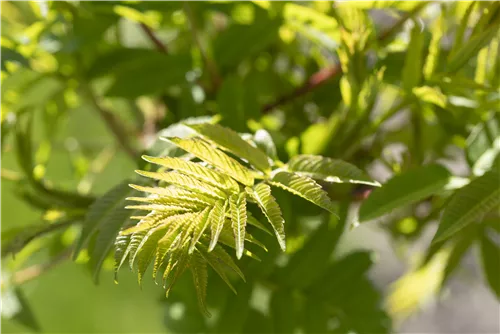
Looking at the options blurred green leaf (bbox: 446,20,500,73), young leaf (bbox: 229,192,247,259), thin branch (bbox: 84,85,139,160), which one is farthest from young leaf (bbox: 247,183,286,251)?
thin branch (bbox: 84,85,139,160)

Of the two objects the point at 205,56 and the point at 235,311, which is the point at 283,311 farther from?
the point at 205,56

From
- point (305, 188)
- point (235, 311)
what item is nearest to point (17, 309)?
point (235, 311)

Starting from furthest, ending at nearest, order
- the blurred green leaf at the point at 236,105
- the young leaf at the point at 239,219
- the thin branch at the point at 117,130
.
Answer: the thin branch at the point at 117,130, the blurred green leaf at the point at 236,105, the young leaf at the point at 239,219

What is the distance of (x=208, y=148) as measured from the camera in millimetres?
230

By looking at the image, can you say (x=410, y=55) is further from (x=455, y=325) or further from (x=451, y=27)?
(x=455, y=325)

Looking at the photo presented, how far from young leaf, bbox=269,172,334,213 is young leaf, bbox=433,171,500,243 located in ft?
0.18

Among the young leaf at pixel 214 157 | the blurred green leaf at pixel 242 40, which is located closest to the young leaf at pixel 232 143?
the young leaf at pixel 214 157

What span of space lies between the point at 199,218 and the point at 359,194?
15 cm

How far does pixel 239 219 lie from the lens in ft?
0.67

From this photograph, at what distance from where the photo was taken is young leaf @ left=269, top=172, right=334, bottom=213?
218 mm

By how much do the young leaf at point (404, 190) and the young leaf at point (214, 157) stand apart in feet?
0.20

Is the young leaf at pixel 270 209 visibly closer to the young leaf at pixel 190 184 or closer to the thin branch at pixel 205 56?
the young leaf at pixel 190 184

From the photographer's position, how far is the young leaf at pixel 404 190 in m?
0.26

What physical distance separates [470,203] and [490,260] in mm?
158
